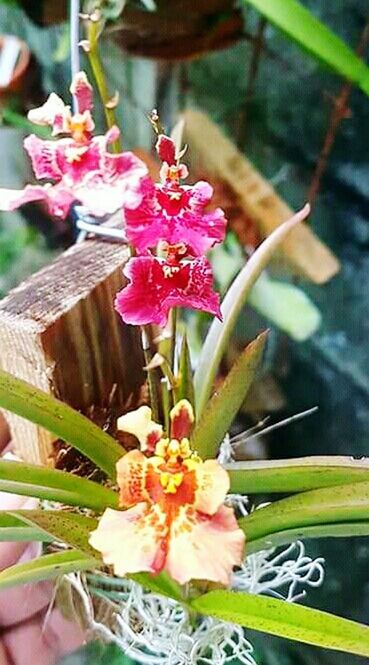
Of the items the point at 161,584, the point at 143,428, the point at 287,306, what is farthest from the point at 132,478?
Answer: the point at 287,306

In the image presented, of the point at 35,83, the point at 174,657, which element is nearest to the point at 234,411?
the point at 174,657

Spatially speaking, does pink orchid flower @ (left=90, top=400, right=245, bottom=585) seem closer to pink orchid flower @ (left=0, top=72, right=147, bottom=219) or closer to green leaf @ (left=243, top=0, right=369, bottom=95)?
pink orchid flower @ (left=0, top=72, right=147, bottom=219)

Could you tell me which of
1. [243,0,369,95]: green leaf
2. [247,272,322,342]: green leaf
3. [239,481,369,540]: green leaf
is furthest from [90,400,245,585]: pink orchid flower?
[247,272,322,342]: green leaf

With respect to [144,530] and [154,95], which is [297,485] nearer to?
[144,530]

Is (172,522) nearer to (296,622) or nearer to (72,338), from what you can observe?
(296,622)

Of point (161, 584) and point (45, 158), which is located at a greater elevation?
point (45, 158)

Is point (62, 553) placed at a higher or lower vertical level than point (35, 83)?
higher
